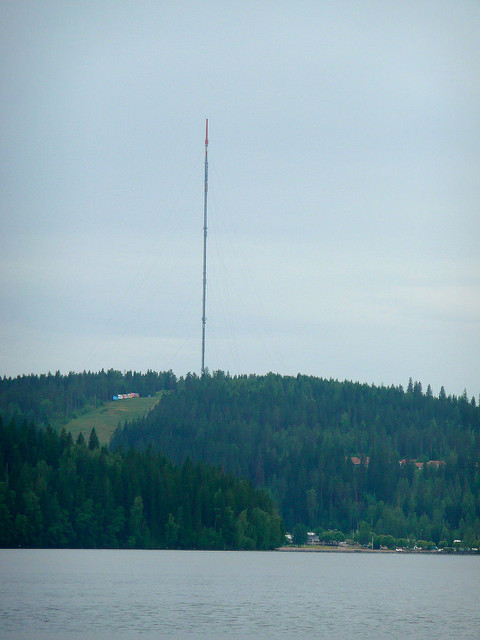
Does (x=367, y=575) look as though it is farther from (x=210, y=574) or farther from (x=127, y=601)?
(x=127, y=601)

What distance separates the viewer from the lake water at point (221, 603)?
87.4 m

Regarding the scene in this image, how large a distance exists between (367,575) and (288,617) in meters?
84.3

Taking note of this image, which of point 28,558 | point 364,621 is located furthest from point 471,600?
point 28,558

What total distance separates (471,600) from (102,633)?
190 ft

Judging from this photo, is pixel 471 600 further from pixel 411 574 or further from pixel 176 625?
pixel 411 574

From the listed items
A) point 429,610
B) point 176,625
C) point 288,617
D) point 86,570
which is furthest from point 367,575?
point 176,625

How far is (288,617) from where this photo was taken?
99375 millimetres

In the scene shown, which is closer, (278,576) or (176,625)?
(176,625)

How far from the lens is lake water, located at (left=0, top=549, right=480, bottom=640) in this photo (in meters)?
87.4

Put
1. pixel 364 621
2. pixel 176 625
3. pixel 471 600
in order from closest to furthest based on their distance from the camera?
pixel 176 625, pixel 364 621, pixel 471 600

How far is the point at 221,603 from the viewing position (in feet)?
365

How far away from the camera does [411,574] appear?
191 m

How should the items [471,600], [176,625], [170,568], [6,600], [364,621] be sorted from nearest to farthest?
[176,625] < [364,621] < [6,600] < [471,600] < [170,568]

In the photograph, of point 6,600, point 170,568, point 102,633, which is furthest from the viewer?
point 170,568
